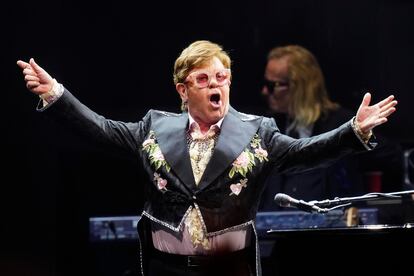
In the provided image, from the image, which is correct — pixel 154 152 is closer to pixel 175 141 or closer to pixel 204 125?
pixel 175 141

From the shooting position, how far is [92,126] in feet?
13.2

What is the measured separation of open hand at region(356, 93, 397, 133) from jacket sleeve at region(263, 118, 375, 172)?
5 cm

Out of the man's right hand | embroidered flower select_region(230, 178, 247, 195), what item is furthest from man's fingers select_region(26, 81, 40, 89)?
embroidered flower select_region(230, 178, 247, 195)

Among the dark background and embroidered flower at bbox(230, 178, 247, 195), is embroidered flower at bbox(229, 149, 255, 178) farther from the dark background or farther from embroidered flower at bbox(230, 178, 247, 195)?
the dark background

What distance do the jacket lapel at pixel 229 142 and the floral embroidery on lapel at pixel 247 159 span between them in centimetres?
2

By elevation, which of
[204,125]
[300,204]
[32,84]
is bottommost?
[300,204]

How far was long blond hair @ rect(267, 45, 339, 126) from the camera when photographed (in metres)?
5.83

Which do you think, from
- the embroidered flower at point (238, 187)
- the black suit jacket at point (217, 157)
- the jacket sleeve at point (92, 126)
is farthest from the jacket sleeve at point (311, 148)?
the jacket sleeve at point (92, 126)

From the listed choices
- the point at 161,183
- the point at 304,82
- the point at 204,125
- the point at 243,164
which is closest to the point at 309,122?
the point at 304,82

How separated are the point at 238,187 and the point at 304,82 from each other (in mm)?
2136

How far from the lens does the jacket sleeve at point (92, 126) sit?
4004 mm

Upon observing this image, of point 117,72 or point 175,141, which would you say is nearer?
point 175,141

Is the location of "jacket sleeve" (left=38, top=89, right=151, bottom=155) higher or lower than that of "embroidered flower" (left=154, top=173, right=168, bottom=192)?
higher

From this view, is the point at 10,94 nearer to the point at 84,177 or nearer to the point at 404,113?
the point at 84,177
